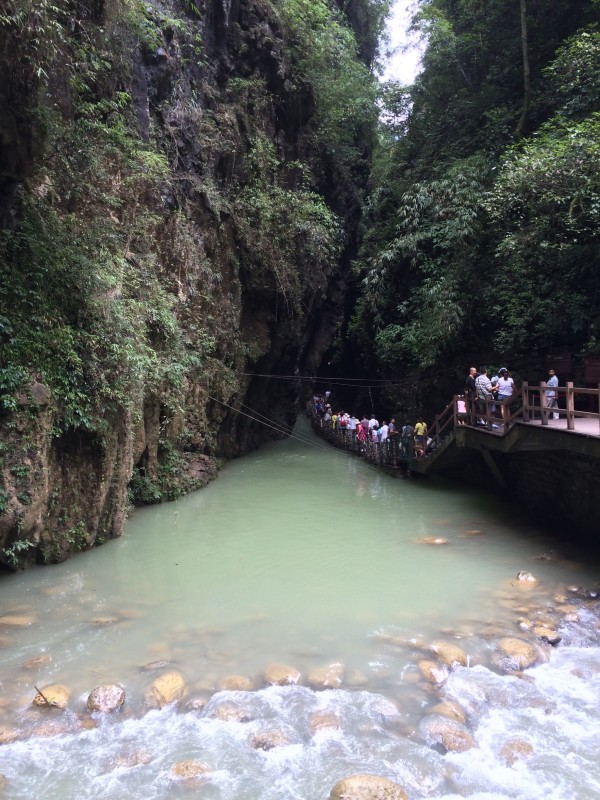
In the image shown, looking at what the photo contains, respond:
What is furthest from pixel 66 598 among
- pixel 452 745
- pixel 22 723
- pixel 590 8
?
pixel 590 8

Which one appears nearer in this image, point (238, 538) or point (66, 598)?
point (66, 598)

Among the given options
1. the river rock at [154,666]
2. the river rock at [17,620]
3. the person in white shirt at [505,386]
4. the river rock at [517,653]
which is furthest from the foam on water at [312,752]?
the person in white shirt at [505,386]

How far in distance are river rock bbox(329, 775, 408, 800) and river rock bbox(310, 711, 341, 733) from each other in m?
0.73

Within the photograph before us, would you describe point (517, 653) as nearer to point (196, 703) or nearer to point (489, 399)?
point (196, 703)

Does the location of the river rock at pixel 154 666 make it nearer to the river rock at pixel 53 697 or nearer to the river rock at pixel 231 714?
the river rock at pixel 53 697

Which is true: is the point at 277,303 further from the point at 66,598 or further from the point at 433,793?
the point at 433,793

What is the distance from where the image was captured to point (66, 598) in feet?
24.8

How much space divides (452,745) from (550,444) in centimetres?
655

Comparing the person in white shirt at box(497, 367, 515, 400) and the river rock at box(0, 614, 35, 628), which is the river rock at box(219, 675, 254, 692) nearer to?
the river rock at box(0, 614, 35, 628)

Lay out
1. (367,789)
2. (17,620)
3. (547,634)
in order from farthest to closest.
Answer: (17,620), (547,634), (367,789)

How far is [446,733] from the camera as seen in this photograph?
4.95m

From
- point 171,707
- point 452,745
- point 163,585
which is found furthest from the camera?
Answer: point 163,585

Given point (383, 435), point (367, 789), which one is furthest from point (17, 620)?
point (383, 435)

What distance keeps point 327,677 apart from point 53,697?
279 centimetres
